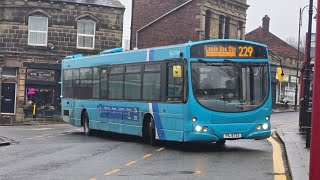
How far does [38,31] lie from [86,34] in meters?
3.27

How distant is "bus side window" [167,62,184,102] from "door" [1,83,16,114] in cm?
2371

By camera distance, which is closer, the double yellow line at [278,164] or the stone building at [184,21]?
the double yellow line at [278,164]

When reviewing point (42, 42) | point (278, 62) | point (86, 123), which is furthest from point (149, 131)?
point (278, 62)

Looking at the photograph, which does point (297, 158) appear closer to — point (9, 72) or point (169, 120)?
point (169, 120)

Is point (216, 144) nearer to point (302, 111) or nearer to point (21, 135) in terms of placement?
point (302, 111)

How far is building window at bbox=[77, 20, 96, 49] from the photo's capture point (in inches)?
1508

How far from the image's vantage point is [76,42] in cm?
3819

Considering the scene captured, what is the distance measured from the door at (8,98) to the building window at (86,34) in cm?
538

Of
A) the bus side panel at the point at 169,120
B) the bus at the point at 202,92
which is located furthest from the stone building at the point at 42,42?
the bus side panel at the point at 169,120

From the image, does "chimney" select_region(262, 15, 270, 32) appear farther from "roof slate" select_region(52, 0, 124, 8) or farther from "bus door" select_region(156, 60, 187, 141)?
"bus door" select_region(156, 60, 187, 141)

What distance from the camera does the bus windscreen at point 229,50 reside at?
48.0ft

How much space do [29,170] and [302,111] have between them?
11.5m

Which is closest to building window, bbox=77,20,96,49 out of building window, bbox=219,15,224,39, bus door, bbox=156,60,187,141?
building window, bbox=219,15,224,39

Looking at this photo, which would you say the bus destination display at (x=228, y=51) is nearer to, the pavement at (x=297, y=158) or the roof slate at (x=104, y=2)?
the pavement at (x=297, y=158)
